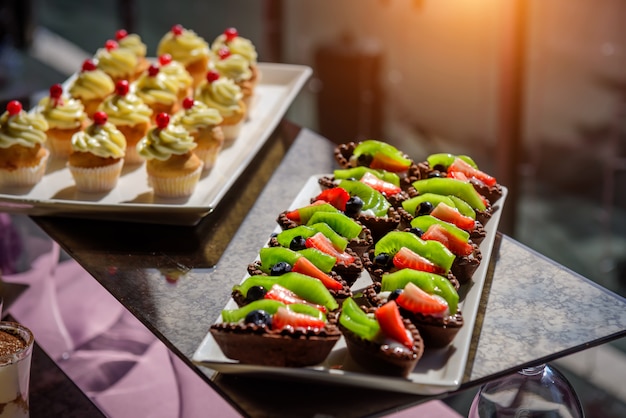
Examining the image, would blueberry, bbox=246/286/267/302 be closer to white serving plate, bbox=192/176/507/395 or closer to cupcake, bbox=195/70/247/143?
white serving plate, bbox=192/176/507/395

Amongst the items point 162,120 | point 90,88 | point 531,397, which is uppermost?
point 162,120

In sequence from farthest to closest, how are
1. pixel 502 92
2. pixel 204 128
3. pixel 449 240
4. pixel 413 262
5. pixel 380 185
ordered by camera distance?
pixel 502 92 < pixel 204 128 < pixel 380 185 < pixel 449 240 < pixel 413 262

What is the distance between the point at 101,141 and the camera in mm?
2617

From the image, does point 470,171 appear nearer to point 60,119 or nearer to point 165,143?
point 165,143

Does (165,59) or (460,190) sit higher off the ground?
(460,190)

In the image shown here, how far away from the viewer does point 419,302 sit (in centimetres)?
169

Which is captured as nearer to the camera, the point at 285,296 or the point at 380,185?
the point at 285,296

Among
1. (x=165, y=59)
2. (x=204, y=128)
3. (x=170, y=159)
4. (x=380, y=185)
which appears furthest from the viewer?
(x=165, y=59)

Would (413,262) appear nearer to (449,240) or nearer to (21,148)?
(449,240)

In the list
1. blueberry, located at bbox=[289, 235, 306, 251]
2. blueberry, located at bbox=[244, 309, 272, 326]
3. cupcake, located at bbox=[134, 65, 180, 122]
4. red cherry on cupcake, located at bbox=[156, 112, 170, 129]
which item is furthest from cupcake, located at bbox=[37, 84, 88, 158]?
blueberry, located at bbox=[244, 309, 272, 326]

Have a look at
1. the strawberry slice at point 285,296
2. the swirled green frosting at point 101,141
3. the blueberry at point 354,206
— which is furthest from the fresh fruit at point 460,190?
the swirled green frosting at point 101,141

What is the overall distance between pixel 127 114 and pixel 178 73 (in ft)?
1.22

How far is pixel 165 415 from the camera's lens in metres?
2.27

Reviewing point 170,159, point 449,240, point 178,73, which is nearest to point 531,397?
point 449,240
